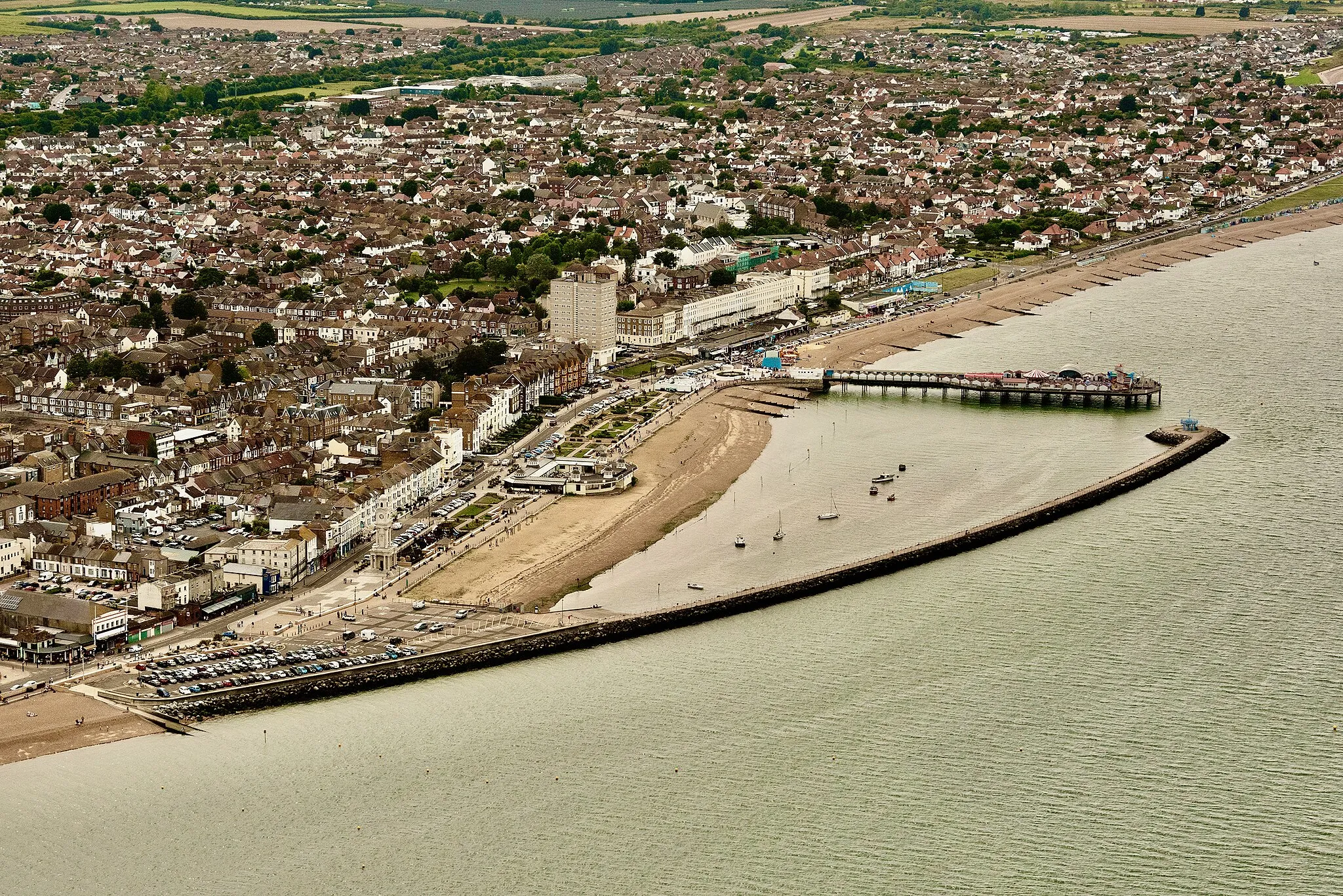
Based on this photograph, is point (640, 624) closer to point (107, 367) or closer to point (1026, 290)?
point (107, 367)

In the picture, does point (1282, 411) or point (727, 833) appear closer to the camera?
point (727, 833)

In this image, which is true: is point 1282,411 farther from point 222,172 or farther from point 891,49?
point 891,49

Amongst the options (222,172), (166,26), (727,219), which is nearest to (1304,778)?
(727,219)

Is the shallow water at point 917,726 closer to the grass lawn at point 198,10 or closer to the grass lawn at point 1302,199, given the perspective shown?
the grass lawn at point 1302,199

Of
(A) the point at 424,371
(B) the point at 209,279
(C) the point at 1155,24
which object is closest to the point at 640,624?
(A) the point at 424,371

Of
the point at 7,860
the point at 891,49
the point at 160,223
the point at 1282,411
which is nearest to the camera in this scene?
the point at 7,860

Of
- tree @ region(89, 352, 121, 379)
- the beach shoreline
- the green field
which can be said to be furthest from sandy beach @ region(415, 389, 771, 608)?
the green field
